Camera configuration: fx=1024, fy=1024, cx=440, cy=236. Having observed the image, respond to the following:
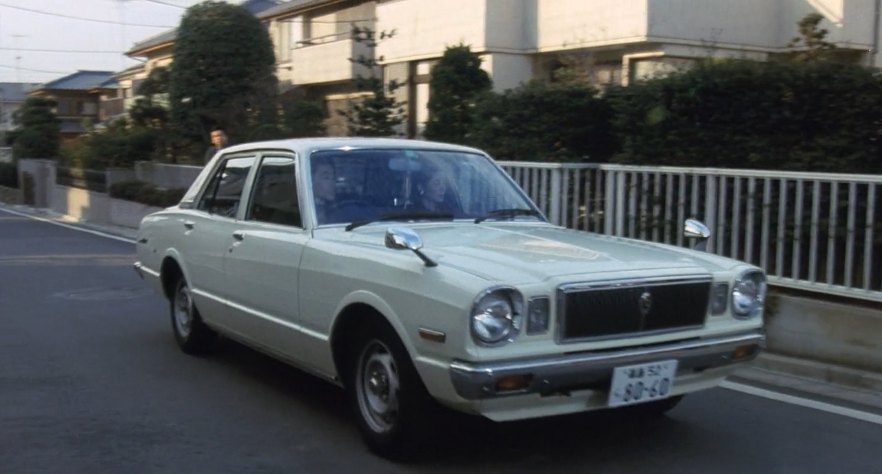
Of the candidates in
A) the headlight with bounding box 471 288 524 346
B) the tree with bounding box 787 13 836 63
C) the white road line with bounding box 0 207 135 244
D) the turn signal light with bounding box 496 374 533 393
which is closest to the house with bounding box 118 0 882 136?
the tree with bounding box 787 13 836 63

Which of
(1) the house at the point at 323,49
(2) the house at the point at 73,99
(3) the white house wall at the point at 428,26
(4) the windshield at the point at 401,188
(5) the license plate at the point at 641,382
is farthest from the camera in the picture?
(2) the house at the point at 73,99

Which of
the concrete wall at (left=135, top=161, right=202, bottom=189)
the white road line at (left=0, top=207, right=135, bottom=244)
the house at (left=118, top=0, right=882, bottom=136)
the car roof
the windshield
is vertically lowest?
the white road line at (left=0, top=207, right=135, bottom=244)

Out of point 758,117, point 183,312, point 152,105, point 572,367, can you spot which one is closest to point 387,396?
point 572,367

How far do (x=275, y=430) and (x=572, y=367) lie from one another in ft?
6.71

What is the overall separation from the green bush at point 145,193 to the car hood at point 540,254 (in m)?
15.5

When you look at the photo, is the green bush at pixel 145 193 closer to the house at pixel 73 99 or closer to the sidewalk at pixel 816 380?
the sidewalk at pixel 816 380

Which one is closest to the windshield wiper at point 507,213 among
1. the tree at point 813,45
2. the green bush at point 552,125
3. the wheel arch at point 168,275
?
the wheel arch at point 168,275

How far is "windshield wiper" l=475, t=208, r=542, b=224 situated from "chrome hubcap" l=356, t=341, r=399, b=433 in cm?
131

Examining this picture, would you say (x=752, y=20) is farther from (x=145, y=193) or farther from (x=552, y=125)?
(x=145, y=193)

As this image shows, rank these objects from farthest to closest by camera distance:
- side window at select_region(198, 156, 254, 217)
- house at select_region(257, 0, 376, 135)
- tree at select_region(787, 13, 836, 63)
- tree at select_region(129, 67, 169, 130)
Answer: tree at select_region(129, 67, 169, 130), house at select_region(257, 0, 376, 135), tree at select_region(787, 13, 836, 63), side window at select_region(198, 156, 254, 217)

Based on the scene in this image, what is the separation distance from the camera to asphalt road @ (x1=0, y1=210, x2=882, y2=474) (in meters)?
5.24

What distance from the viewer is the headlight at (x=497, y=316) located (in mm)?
4543

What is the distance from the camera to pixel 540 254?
204 inches

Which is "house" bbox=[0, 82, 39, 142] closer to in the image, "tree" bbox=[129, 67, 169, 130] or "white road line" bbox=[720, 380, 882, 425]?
"tree" bbox=[129, 67, 169, 130]
